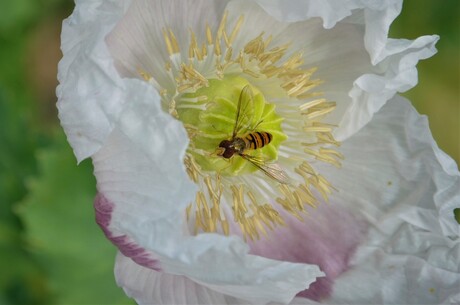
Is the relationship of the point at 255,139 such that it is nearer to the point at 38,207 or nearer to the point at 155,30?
the point at 155,30

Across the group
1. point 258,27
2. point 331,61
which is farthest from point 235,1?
point 331,61

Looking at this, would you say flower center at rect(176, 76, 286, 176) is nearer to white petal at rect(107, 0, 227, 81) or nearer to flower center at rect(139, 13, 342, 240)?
flower center at rect(139, 13, 342, 240)

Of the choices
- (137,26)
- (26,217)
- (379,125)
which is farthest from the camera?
(26,217)

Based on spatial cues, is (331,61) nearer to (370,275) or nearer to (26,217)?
(370,275)

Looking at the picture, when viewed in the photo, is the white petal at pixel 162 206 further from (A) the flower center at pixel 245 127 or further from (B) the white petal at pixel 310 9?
(B) the white petal at pixel 310 9

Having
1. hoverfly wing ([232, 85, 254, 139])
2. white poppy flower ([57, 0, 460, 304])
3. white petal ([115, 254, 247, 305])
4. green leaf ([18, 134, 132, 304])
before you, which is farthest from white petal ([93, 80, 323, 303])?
green leaf ([18, 134, 132, 304])

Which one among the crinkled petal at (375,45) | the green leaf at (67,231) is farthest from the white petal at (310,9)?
the green leaf at (67,231)
